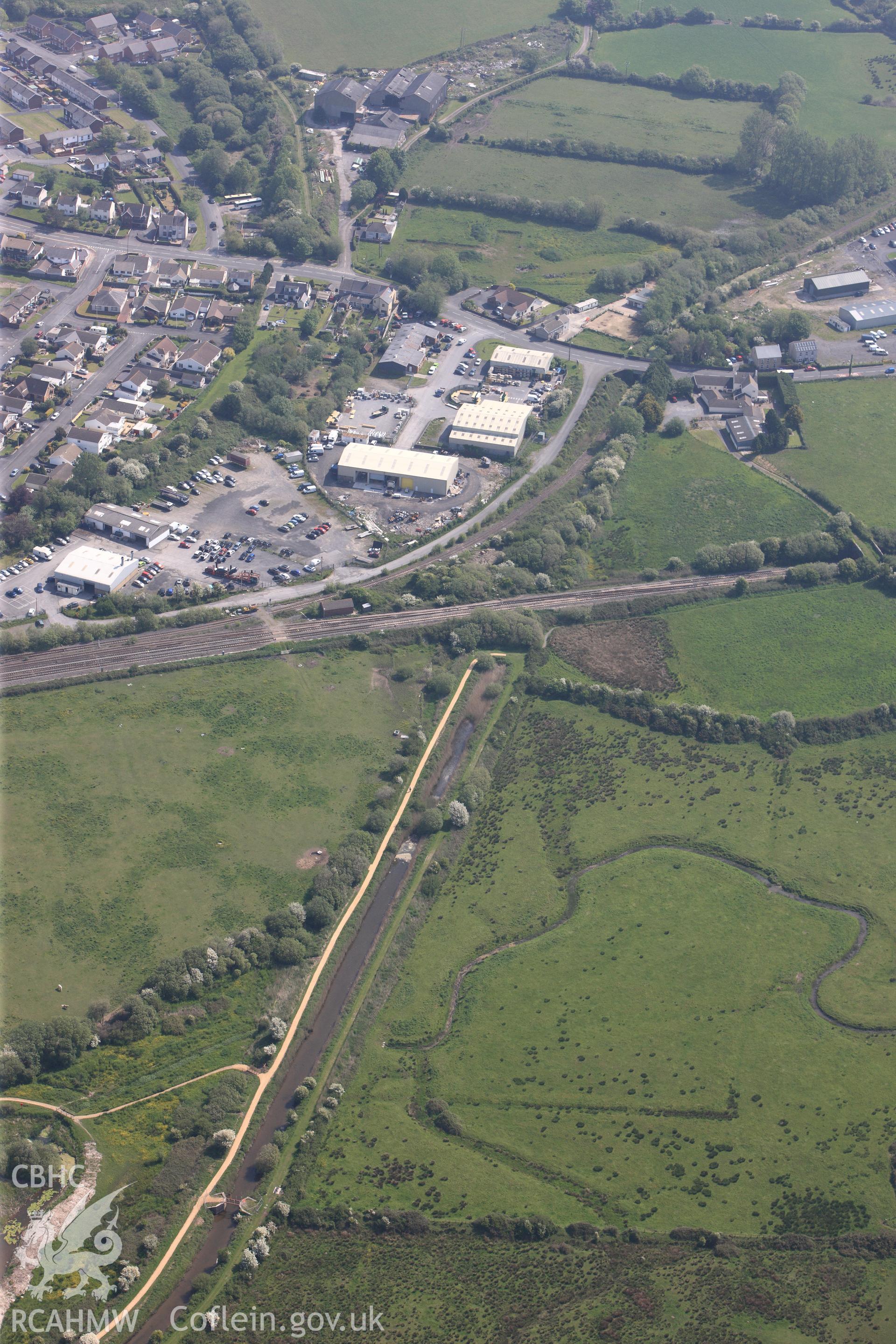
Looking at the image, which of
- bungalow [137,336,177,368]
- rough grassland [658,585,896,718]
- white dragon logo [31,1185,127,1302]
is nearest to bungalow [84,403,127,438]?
bungalow [137,336,177,368]

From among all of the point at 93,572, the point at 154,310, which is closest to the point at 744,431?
the point at 93,572

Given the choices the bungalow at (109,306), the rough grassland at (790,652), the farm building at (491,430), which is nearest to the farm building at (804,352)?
Result: the farm building at (491,430)

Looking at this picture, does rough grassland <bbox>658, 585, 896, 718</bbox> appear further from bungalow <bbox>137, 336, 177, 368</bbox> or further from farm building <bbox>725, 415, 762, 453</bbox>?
bungalow <bbox>137, 336, 177, 368</bbox>

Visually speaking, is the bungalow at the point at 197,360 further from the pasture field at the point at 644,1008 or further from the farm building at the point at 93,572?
the pasture field at the point at 644,1008

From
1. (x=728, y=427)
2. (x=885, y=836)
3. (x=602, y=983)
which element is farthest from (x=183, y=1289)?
(x=728, y=427)

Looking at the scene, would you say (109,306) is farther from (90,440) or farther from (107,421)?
(90,440)
